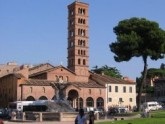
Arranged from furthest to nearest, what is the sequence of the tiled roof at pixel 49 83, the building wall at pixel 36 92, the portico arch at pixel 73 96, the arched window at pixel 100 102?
the arched window at pixel 100 102 < the portico arch at pixel 73 96 < the tiled roof at pixel 49 83 < the building wall at pixel 36 92

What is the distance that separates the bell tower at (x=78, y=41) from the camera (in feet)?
306

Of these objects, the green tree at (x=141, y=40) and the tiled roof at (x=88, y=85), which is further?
the tiled roof at (x=88, y=85)

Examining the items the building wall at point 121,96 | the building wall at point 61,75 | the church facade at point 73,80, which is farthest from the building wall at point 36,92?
the building wall at point 121,96

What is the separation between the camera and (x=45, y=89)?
8438 cm

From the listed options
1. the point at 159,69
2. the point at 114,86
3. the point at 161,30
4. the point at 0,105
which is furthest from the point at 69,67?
the point at 159,69

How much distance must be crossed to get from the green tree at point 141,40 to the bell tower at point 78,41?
3067cm

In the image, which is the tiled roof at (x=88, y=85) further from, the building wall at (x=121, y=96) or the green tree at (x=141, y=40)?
the green tree at (x=141, y=40)

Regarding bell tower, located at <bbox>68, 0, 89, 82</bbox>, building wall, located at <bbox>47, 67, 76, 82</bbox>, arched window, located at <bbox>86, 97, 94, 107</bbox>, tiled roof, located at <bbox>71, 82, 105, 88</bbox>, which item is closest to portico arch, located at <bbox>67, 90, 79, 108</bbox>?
tiled roof, located at <bbox>71, 82, 105, 88</bbox>

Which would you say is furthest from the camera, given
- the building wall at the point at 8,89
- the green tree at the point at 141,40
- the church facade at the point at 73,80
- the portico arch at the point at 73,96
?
the portico arch at the point at 73,96

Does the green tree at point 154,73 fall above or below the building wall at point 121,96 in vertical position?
above

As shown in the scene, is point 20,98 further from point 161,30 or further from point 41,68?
point 161,30

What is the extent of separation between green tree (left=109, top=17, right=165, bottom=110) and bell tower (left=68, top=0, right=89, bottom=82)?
30670mm

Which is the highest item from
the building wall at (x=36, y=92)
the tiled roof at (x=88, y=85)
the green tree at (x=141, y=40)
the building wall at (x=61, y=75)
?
the green tree at (x=141, y=40)

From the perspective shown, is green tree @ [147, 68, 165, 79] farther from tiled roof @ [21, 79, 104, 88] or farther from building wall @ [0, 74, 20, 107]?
building wall @ [0, 74, 20, 107]
